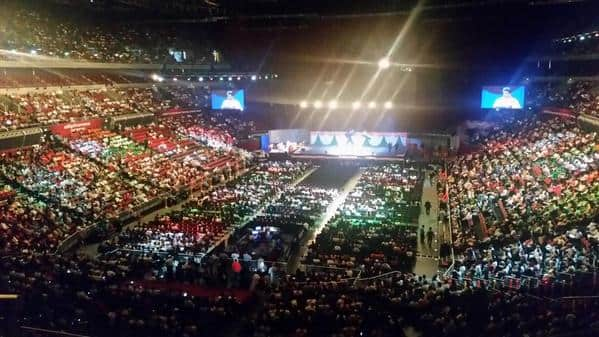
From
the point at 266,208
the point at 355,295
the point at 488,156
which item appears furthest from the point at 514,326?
the point at 488,156

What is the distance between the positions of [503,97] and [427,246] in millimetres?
23574

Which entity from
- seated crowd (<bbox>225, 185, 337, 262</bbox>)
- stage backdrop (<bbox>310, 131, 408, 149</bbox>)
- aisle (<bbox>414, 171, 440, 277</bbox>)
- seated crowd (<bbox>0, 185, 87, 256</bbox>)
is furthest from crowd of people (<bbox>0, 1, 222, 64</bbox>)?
aisle (<bbox>414, 171, 440, 277</bbox>)

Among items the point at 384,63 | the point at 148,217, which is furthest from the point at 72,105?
the point at 384,63

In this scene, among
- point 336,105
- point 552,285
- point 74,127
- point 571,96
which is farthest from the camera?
point 336,105

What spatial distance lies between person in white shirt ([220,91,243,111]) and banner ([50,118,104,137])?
1349cm

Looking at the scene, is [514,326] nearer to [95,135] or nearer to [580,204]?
[580,204]

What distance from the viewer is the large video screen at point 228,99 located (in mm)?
46469

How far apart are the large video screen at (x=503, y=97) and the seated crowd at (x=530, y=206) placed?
534cm

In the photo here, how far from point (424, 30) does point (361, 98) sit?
8492mm

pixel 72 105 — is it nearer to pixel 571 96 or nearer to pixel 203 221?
pixel 203 221

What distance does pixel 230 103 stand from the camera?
153 ft

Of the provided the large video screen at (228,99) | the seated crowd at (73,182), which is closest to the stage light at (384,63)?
the large video screen at (228,99)

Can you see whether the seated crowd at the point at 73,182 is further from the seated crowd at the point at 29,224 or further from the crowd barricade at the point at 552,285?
the crowd barricade at the point at 552,285

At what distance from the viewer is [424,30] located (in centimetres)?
4650
